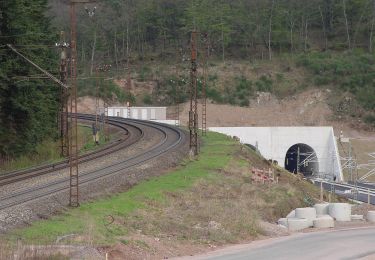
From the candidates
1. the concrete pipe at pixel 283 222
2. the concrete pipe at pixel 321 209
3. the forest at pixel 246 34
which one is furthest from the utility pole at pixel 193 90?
the forest at pixel 246 34

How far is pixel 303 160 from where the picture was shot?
75.8 meters

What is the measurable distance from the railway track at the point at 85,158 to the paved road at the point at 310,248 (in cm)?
1099

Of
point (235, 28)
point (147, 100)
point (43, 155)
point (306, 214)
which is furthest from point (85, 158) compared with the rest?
point (235, 28)

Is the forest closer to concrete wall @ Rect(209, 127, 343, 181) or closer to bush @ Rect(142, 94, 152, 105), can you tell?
bush @ Rect(142, 94, 152, 105)

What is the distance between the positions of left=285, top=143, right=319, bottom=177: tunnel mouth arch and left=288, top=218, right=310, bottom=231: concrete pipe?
3635cm

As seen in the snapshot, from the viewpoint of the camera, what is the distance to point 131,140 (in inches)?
1972

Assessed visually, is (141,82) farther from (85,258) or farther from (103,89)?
(85,258)

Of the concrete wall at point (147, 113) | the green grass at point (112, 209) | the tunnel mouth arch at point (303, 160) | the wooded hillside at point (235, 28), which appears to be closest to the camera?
the green grass at point (112, 209)

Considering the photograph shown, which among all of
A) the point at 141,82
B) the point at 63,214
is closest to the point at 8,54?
the point at 63,214

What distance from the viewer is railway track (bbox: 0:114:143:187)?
32.8m

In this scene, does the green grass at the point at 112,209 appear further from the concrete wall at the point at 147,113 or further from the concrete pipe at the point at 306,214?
the concrete wall at the point at 147,113

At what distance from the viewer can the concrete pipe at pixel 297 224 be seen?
1273 inches

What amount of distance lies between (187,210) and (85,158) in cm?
1153

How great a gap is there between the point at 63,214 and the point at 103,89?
70.8m
